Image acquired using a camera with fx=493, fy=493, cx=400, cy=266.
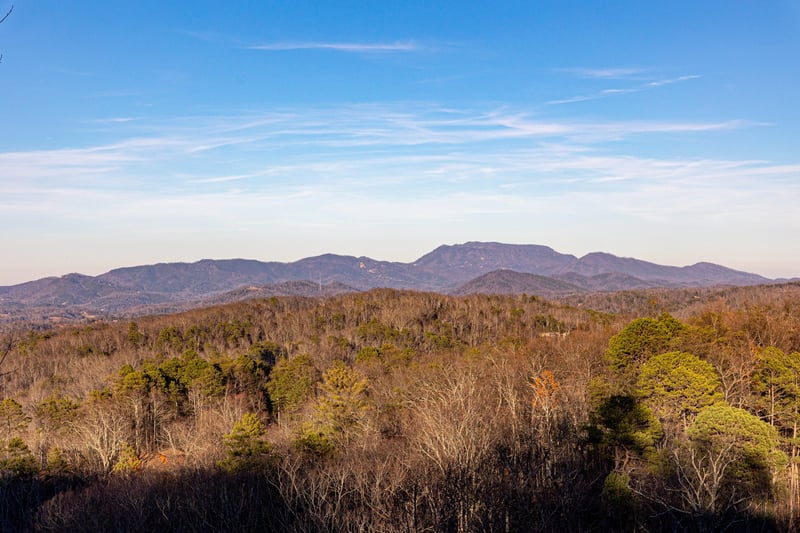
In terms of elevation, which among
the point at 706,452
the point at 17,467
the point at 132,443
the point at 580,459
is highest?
the point at 706,452

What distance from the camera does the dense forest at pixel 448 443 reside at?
1673 centimetres

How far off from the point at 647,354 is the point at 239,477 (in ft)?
94.4

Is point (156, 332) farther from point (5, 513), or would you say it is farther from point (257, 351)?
point (5, 513)

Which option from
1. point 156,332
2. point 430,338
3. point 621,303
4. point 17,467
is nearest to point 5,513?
point 17,467

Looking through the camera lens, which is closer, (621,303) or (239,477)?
(239,477)

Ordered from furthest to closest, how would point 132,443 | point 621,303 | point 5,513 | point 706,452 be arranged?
point 621,303
point 132,443
point 5,513
point 706,452

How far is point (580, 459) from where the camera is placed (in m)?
22.9

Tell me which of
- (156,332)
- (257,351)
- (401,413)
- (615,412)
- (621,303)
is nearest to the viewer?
(615,412)

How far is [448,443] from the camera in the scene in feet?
62.1

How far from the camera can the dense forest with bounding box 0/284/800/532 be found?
1673cm

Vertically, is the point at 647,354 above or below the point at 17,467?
above

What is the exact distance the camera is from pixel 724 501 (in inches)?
689

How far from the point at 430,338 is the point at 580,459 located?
51.3m

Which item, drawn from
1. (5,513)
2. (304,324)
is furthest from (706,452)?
(304,324)
